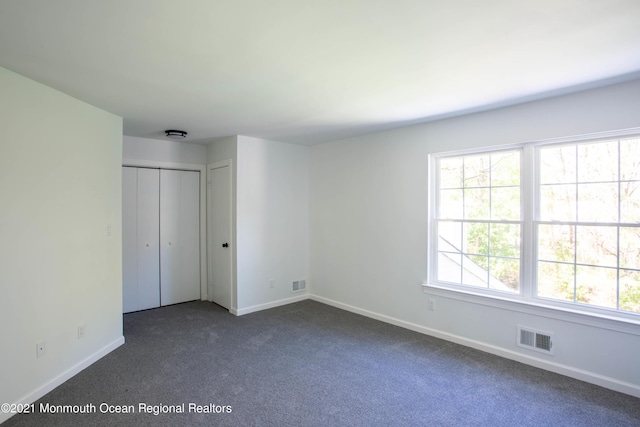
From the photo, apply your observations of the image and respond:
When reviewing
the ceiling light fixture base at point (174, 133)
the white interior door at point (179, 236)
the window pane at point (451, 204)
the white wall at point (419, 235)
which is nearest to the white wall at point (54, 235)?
the ceiling light fixture base at point (174, 133)

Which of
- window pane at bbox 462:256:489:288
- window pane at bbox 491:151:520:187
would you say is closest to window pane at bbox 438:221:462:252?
window pane at bbox 462:256:489:288

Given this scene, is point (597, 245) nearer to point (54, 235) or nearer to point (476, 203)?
point (476, 203)

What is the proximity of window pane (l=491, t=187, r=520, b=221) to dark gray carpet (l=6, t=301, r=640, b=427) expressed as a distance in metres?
1.40

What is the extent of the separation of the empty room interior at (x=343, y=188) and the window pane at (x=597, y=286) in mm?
16

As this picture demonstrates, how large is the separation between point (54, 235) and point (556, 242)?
4418mm

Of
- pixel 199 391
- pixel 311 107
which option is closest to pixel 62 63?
pixel 311 107

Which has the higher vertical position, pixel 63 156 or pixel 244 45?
pixel 244 45

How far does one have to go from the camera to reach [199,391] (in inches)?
101

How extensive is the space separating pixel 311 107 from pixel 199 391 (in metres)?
2.68

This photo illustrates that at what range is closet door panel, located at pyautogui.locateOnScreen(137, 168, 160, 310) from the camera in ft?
15.1

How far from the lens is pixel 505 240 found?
3.24m

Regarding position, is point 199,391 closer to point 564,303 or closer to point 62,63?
point 62,63

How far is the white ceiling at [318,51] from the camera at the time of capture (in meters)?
1.59

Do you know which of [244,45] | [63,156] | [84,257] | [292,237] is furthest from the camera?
[292,237]
